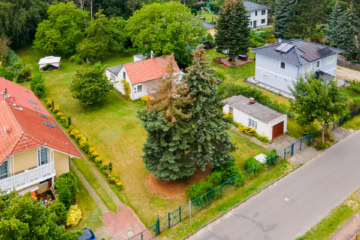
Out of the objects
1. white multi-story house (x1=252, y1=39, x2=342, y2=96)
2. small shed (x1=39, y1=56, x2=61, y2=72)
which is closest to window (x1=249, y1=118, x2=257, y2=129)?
white multi-story house (x1=252, y1=39, x2=342, y2=96)

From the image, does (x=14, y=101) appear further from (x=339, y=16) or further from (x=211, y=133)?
(x=339, y=16)

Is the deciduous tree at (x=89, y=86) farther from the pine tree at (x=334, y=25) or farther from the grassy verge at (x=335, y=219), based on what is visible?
the pine tree at (x=334, y=25)

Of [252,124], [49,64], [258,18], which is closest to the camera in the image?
[252,124]

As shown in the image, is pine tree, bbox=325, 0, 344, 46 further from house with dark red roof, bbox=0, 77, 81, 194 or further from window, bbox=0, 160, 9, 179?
window, bbox=0, 160, 9, 179

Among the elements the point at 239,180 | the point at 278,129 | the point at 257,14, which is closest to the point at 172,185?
the point at 239,180

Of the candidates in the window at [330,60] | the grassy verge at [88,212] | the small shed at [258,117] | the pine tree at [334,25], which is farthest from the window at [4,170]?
the pine tree at [334,25]

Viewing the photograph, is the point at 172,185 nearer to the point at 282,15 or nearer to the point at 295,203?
the point at 295,203

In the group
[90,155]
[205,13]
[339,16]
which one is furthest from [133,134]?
[205,13]

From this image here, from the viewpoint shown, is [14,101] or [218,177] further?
[14,101]
